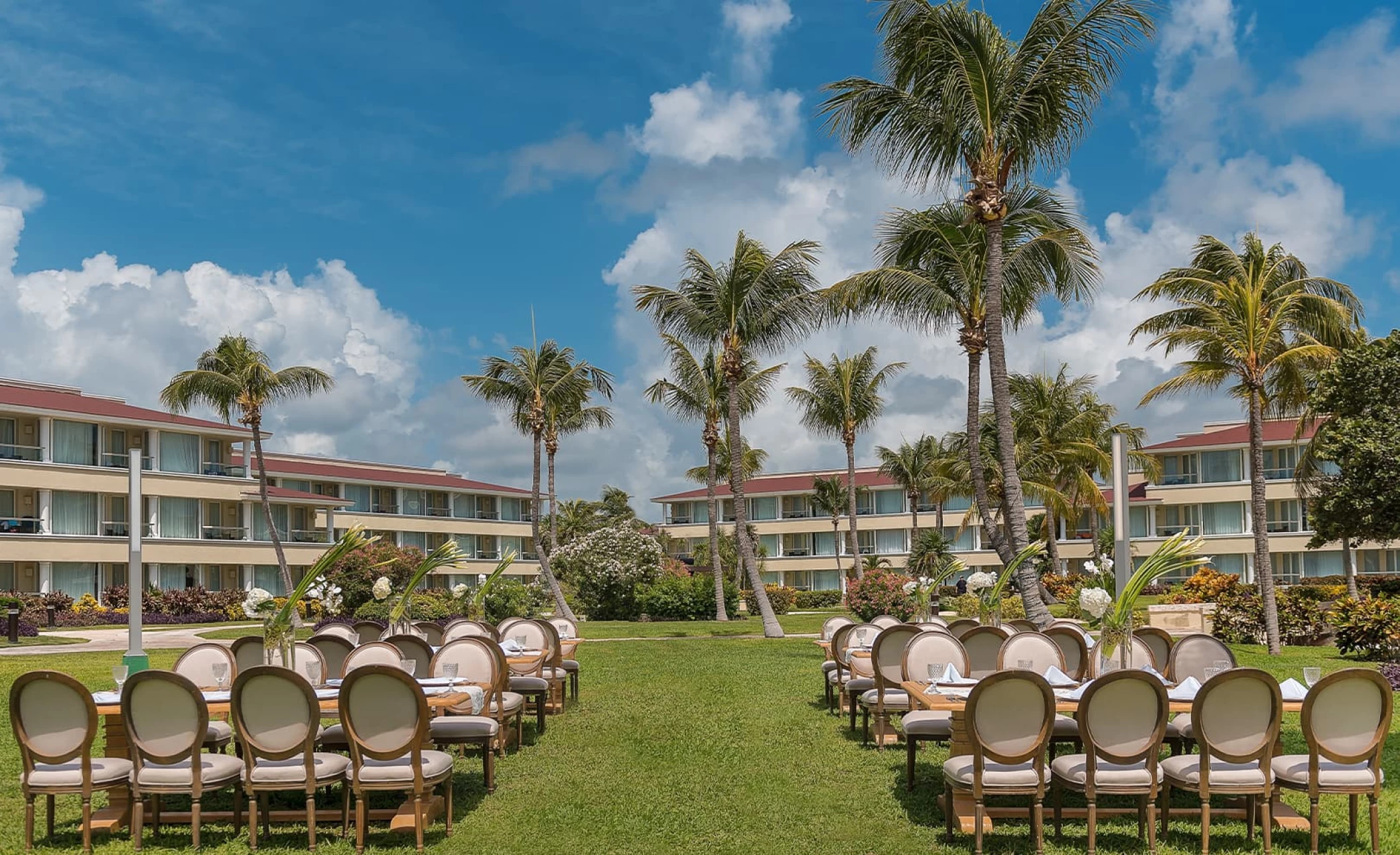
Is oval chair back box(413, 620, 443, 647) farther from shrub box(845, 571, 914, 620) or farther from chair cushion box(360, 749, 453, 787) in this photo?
shrub box(845, 571, 914, 620)

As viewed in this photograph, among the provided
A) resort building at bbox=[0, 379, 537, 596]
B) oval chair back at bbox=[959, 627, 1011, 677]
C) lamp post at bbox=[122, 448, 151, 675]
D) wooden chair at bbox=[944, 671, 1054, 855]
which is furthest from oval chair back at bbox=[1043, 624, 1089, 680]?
resort building at bbox=[0, 379, 537, 596]

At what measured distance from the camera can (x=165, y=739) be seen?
8.26 m

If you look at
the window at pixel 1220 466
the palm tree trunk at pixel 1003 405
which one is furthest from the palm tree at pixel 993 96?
the window at pixel 1220 466

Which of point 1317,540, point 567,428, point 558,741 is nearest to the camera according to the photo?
point 558,741

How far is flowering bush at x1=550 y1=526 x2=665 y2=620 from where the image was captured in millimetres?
46500

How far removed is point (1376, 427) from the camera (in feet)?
83.0

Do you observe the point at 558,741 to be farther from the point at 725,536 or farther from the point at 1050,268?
the point at 725,536

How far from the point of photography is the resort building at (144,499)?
151ft

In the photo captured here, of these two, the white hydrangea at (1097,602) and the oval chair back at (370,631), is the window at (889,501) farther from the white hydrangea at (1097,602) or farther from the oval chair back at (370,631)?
the white hydrangea at (1097,602)

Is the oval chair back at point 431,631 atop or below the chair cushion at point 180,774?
atop

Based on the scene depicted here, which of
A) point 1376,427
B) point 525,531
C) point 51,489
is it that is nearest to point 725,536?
point 525,531

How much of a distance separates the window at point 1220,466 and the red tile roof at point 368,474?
42.0m

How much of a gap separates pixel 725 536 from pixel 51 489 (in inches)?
1319

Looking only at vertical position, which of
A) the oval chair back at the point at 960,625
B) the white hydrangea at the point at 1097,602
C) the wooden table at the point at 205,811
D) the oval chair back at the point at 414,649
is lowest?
the wooden table at the point at 205,811
